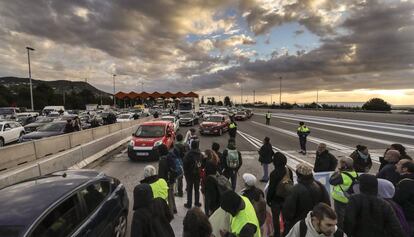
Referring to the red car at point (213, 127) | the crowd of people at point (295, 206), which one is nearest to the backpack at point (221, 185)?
the crowd of people at point (295, 206)

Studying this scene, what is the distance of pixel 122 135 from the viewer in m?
20.1

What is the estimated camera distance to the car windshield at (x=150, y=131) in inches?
585

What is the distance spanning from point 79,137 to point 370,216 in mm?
15543

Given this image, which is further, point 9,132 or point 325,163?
point 9,132

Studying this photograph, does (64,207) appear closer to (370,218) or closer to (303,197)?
A: (303,197)

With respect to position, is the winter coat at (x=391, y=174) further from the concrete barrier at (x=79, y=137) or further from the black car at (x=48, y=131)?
the black car at (x=48, y=131)

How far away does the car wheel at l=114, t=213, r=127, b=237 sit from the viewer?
16.8 feet

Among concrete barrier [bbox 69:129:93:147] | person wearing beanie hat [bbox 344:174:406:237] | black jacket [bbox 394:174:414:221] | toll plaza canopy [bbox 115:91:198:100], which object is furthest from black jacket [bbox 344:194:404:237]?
toll plaza canopy [bbox 115:91:198:100]

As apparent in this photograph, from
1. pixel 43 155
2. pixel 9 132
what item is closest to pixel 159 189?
pixel 43 155

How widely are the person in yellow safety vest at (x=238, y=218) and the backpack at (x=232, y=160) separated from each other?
4106 mm

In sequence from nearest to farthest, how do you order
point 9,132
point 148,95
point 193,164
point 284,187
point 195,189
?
point 284,187 → point 193,164 → point 195,189 → point 9,132 → point 148,95

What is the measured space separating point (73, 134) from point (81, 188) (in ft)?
39.6

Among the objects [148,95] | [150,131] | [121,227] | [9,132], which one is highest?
[148,95]

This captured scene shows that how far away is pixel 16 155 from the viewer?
10.5 meters
